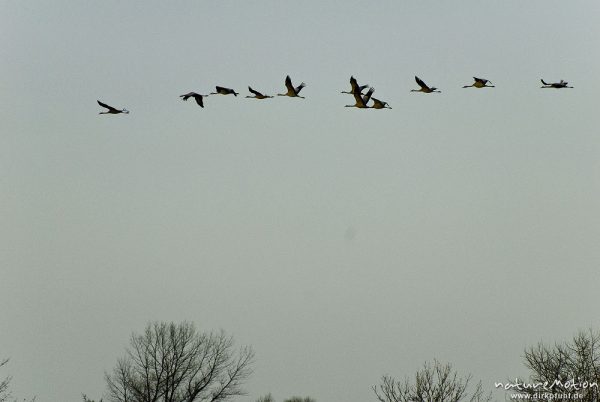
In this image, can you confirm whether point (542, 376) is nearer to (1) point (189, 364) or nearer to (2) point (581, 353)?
(2) point (581, 353)

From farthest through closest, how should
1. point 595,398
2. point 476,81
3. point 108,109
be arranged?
1. point 476,81
2. point 108,109
3. point 595,398

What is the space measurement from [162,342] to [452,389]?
24721 mm

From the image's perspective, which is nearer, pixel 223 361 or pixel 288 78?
pixel 288 78

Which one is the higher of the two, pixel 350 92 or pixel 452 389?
pixel 350 92

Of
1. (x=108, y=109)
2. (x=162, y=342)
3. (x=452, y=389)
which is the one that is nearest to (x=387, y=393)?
(x=452, y=389)

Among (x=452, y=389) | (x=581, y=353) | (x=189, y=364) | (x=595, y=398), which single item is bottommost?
(x=595, y=398)

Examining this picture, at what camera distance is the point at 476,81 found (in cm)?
3131

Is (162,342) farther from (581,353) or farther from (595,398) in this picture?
(595,398)

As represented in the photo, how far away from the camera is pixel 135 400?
48.5 meters

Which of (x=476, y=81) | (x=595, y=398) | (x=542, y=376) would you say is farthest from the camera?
(x=542, y=376)

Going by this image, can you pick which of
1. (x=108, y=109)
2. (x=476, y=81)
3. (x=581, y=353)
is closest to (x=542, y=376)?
(x=581, y=353)

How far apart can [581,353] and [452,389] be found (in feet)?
36.7

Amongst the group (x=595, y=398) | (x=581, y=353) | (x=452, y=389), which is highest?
(x=581, y=353)

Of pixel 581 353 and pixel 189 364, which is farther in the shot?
pixel 189 364
